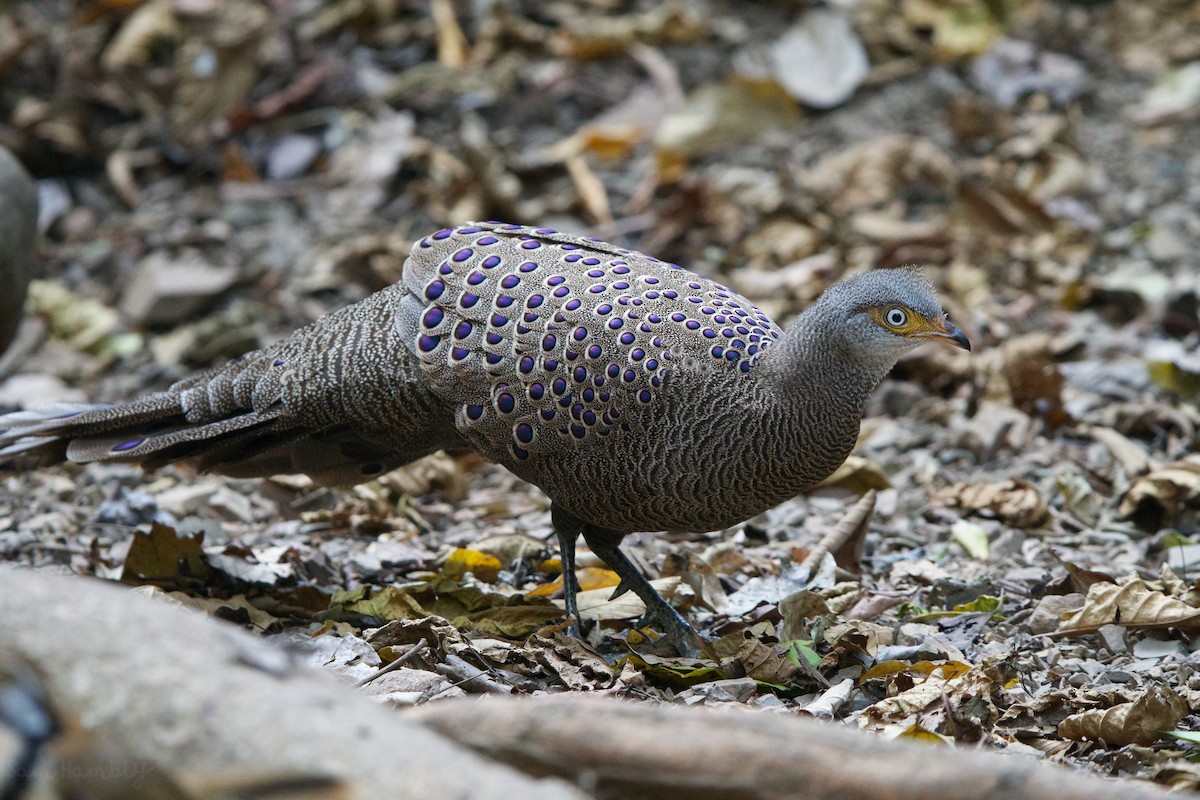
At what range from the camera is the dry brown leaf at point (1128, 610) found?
3.66 meters

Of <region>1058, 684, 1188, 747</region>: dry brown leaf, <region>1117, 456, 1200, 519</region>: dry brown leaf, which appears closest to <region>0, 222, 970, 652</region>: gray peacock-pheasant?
<region>1058, 684, 1188, 747</region>: dry brown leaf

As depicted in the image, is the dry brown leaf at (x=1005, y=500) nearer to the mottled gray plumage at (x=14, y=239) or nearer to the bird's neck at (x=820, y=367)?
the bird's neck at (x=820, y=367)

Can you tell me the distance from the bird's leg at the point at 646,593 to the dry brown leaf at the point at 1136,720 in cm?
118

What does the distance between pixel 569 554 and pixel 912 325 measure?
4.21 feet

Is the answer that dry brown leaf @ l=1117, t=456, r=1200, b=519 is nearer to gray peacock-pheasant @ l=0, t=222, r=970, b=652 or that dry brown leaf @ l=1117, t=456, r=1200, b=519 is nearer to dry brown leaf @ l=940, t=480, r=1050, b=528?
dry brown leaf @ l=940, t=480, r=1050, b=528

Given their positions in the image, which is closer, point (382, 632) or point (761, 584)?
point (382, 632)

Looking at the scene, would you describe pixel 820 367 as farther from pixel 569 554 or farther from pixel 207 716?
pixel 207 716

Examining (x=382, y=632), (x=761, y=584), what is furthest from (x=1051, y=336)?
(x=382, y=632)

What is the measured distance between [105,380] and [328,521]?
221cm

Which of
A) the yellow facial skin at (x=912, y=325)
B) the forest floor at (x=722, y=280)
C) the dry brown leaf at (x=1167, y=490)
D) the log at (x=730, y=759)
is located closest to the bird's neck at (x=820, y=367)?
the yellow facial skin at (x=912, y=325)

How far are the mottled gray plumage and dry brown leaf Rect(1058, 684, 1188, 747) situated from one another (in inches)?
186

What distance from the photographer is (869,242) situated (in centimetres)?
714

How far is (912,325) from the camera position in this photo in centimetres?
379

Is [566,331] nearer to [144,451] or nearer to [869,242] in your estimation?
[144,451]
